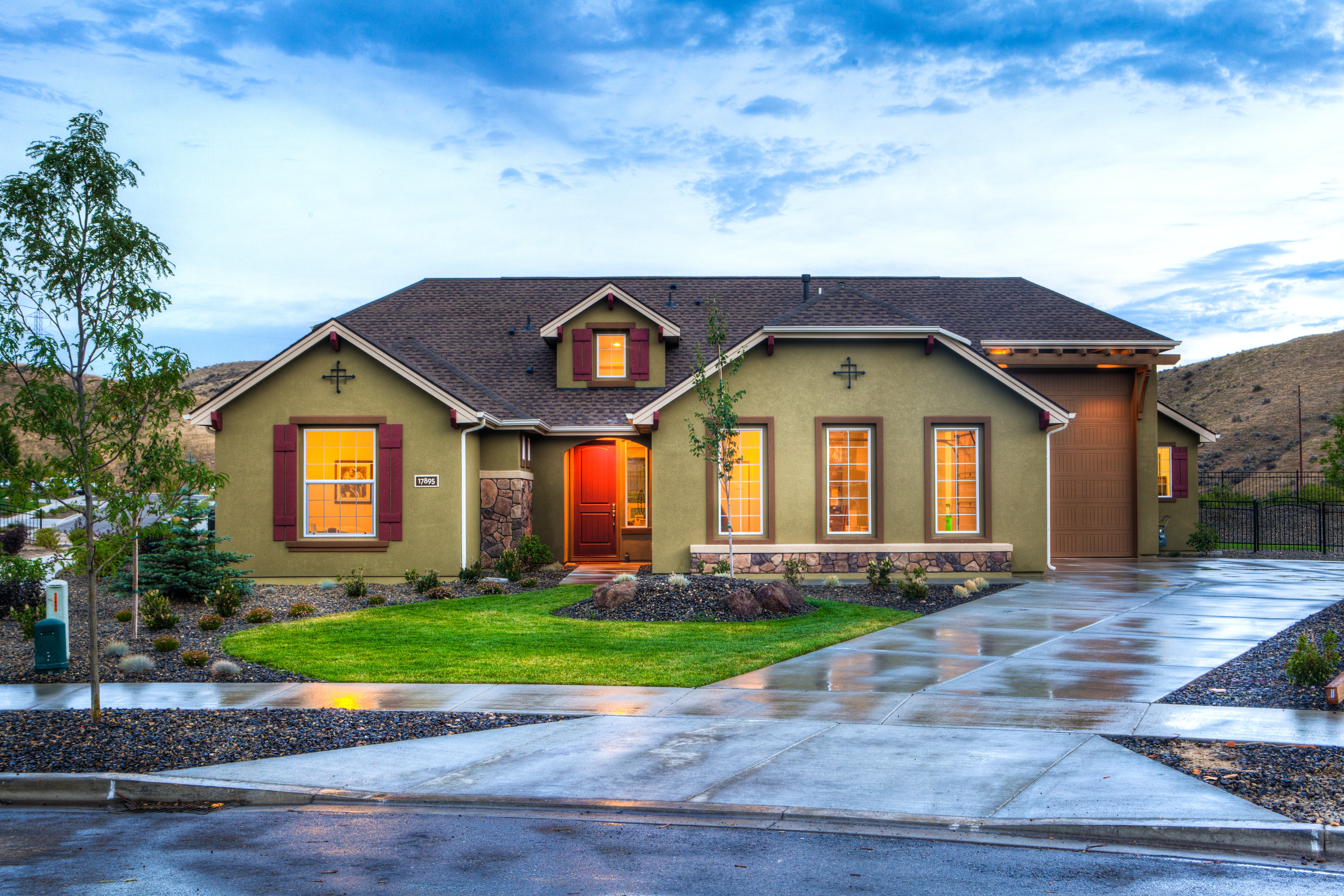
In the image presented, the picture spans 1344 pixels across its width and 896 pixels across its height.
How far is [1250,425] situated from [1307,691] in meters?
56.7

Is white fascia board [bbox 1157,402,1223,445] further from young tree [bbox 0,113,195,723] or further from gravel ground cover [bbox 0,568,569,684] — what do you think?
young tree [bbox 0,113,195,723]

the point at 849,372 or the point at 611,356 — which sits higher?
the point at 611,356

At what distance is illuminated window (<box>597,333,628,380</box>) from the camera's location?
75.5 ft

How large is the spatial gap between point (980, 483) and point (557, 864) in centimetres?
1525

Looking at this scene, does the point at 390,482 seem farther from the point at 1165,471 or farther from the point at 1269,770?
the point at 1165,471

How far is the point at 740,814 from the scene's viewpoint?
5824 millimetres

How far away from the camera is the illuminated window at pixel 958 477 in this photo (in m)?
18.8

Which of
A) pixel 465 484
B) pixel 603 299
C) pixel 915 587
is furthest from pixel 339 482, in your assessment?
pixel 915 587

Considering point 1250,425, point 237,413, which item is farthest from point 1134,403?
point 1250,425

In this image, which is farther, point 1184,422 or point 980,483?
point 1184,422

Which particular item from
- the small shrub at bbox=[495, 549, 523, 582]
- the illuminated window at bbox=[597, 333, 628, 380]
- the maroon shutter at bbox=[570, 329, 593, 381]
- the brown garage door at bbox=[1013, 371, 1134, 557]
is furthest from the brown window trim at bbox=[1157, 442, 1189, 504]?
the small shrub at bbox=[495, 549, 523, 582]

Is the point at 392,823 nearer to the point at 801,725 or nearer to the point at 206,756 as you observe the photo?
the point at 206,756

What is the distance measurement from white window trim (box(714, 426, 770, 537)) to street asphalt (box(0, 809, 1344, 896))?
42.1ft

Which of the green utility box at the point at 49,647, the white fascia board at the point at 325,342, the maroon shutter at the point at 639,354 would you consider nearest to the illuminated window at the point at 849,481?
the maroon shutter at the point at 639,354
